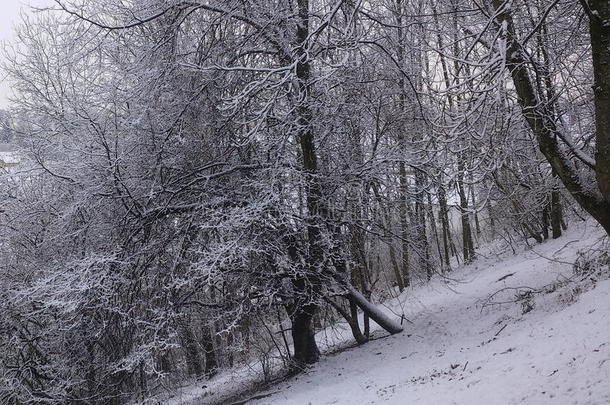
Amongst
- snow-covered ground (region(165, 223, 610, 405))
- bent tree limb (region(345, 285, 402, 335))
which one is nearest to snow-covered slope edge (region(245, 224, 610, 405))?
snow-covered ground (region(165, 223, 610, 405))

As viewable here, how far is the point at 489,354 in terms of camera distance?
28.3 feet

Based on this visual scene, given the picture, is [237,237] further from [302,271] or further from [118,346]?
[118,346]

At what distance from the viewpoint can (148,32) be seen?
11.6m

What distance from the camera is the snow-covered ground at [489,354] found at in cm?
650

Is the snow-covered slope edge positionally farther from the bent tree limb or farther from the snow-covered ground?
the bent tree limb

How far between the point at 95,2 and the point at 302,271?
6625 mm

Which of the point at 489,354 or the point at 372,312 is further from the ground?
the point at 372,312

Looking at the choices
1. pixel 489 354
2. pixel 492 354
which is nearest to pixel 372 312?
pixel 489 354

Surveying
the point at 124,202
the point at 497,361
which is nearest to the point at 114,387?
the point at 124,202

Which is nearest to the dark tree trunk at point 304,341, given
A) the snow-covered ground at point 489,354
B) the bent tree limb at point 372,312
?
the snow-covered ground at point 489,354

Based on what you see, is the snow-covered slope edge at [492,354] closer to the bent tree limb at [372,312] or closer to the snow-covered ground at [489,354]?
the snow-covered ground at [489,354]

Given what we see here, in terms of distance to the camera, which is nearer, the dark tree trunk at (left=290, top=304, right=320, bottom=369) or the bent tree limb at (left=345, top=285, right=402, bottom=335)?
the dark tree trunk at (left=290, top=304, right=320, bottom=369)

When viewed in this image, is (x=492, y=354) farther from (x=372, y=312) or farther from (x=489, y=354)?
(x=372, y=312)

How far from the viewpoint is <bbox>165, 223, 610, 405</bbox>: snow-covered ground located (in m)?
6.50
